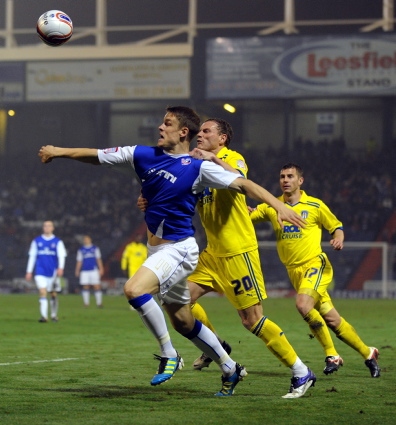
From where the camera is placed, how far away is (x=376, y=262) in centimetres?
3628

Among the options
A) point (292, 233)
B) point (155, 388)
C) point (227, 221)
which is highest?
point (227, 221)

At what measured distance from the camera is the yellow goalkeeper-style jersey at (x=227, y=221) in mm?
9094

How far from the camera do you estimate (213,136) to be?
31.7 feet

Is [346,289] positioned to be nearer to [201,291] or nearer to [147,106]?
[147,106]

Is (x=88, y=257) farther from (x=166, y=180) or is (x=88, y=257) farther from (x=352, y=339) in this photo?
(x=166, y=180)

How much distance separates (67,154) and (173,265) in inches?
52.5

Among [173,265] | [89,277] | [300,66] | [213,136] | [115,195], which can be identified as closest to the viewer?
[173,265]

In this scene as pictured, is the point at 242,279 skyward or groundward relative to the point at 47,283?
skyward

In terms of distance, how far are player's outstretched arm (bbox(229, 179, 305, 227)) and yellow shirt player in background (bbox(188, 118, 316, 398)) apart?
501 millimetres

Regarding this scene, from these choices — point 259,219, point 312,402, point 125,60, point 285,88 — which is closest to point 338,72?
point 285,88

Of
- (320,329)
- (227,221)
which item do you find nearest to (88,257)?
(320,329)

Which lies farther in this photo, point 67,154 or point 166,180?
point 166,180

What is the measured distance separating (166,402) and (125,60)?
122 feet

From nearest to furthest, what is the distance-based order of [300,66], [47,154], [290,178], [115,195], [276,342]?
1. [47,154]
2. [276,342]
3. [290,178]
4. [300,66]
5. [115,195]
